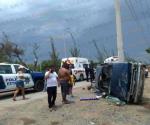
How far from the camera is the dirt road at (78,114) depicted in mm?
16672

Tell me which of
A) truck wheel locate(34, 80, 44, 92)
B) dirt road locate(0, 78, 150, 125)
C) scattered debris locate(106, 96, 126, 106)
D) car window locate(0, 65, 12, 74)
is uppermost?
car window locate(0, 65, 12, 74)

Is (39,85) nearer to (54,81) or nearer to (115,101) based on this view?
(115,101)

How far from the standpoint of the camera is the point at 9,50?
70438mm

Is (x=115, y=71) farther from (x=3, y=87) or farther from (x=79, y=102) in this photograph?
(x=3, y=87)

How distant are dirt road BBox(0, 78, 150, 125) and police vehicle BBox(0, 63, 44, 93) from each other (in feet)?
20.1

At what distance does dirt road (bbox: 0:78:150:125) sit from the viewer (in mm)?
16672

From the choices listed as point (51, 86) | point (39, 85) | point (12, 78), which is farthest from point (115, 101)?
point (39, 85)

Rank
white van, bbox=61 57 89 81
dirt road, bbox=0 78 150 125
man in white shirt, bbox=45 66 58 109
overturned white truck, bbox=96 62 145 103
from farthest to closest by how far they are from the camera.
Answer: white van, bbox=61 57 89 81 < overturned white truck, bbox=96 62 145 103 < man in white shirt, bbox=45 66 58 109 < dirt road, bbox=0 78 150 125

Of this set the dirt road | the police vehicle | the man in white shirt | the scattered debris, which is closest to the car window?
the police vehicle

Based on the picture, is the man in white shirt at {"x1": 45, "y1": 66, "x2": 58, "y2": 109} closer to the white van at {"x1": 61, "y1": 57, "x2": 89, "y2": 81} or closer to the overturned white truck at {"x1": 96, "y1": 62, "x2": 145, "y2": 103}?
the overturned white truck at {"x1": 96, "y1": 62, "x2": 145, "y2": 103}

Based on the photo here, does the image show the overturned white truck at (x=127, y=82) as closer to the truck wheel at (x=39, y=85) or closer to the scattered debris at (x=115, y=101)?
the scattered debris at (x=115, y=101)

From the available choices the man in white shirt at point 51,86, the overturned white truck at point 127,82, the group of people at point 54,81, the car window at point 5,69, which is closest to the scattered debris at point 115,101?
the overturned white truck at point 127,82

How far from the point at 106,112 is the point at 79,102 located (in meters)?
2.27

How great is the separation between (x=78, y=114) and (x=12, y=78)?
34.0 feet
